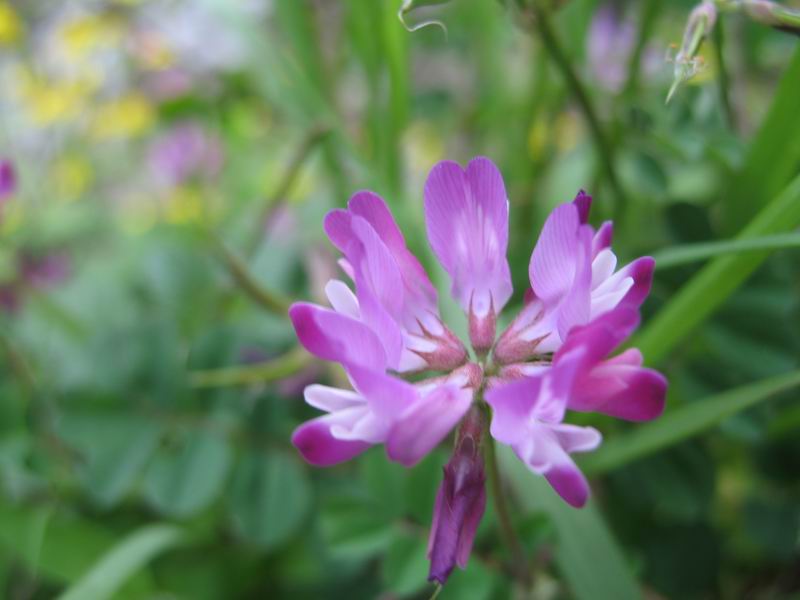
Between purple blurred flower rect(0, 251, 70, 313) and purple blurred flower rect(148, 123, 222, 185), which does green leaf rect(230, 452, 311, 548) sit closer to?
purple blurred flower rect(0, 251, 70, 313)

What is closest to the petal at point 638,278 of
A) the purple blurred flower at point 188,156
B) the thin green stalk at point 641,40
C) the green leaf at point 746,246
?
the green leaf at point 746,246

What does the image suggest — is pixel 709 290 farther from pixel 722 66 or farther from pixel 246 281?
pixel 246 281

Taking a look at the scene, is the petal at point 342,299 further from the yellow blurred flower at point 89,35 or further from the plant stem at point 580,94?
the yellow blurred flower at point 89,35

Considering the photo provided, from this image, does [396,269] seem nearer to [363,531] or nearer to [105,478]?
[363,531]

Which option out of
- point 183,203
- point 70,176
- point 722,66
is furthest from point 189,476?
point 70,176

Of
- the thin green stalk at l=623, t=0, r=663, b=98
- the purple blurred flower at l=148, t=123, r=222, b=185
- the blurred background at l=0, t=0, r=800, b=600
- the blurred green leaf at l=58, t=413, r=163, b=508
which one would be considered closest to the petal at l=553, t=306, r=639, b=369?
the blurred background at l=0, t=0, r=800, b=600
